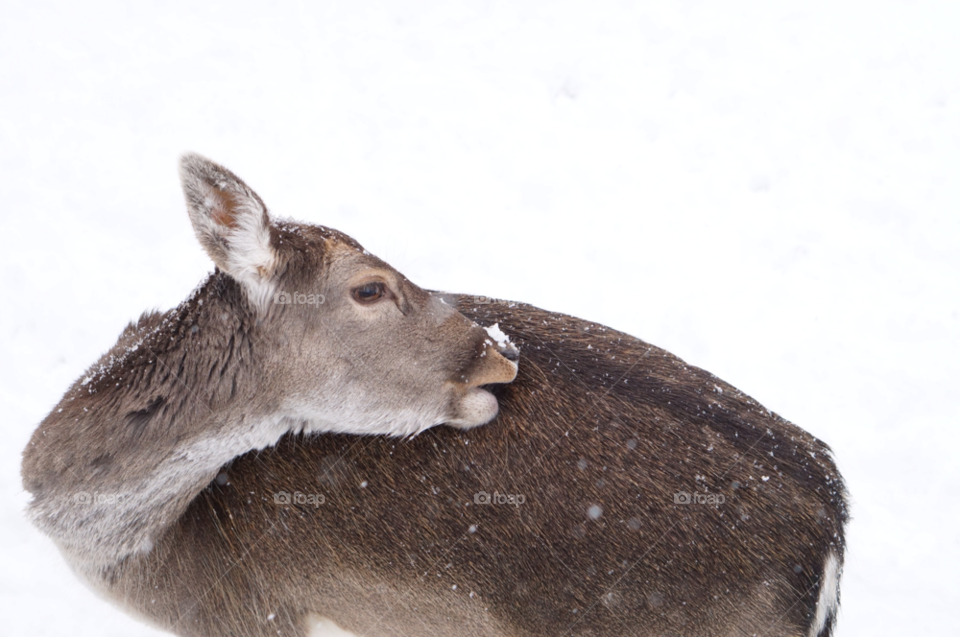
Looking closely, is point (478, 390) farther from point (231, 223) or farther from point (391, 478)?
point (231, 223)

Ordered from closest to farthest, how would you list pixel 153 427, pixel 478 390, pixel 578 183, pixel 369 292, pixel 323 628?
1. pixel 153 427
2. pixel 369 292
3. pixel 478 390
4. pixel 323 628
5. pixel 578 183

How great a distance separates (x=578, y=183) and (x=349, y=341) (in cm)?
550

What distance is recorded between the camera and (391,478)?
3770 mm

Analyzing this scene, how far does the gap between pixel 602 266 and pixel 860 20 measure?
537 centimetres

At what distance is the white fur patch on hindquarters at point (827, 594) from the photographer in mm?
3674

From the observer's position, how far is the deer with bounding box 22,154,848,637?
3551 mm

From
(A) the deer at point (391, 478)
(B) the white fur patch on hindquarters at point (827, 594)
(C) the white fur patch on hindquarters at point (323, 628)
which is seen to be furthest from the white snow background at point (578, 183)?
(B) the white fur patch on hindquarters at point (827, 594)

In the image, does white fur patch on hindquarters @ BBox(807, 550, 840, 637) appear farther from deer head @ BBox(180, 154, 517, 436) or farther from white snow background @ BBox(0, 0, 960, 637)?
white snow background @ BBox(0, 0, 960, 637)

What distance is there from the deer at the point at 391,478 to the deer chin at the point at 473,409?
Answer: 10mm

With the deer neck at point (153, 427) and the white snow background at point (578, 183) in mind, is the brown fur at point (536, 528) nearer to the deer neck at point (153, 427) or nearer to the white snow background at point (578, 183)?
the deer neck at point (153, 427)

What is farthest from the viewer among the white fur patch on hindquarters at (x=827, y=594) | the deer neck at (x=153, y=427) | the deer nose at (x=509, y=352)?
the deer nose at (x=509, y=352)

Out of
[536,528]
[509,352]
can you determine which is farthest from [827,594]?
[509,352]

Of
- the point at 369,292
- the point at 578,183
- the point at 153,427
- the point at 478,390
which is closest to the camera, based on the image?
the point at 153,427

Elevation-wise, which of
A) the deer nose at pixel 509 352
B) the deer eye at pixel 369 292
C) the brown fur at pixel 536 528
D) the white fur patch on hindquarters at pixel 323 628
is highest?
the deer eye at pixel 369 292
